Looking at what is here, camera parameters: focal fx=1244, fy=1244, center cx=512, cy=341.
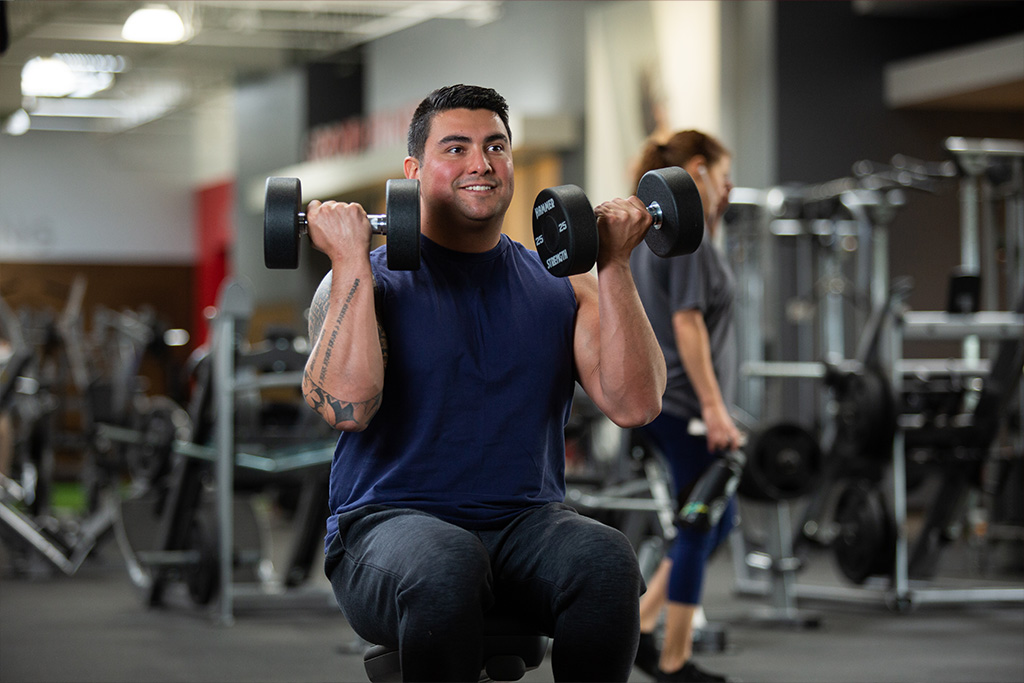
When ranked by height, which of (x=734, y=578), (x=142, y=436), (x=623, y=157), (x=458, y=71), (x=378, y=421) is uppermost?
(x=458, y=71)

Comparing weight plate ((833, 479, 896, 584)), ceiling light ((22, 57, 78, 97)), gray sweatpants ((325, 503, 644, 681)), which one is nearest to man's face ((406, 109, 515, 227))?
gray sweatpants ((325, 503, 644, 681))

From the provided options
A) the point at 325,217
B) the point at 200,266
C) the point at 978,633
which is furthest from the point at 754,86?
the point at 200,266

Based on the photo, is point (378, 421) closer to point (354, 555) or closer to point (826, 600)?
point (354, 555)

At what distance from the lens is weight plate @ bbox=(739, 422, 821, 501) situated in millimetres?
3920

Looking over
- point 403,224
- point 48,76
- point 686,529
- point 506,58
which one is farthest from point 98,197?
point 403,224

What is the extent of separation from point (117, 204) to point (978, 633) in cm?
1428

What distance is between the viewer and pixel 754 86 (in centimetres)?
766

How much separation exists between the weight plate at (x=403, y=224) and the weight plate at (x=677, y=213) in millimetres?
379

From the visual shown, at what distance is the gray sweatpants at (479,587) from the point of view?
1.61m

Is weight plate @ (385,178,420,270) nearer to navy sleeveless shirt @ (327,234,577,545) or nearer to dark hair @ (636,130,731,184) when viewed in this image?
navy sleeveless shirt @ (327,234,577,545)

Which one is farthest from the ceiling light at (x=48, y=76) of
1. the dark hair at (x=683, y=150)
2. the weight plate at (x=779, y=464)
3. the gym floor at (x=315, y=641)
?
the dark hair at (x=683, y=150)

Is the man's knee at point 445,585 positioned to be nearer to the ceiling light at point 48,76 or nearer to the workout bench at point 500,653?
the workout bench at point 500,653

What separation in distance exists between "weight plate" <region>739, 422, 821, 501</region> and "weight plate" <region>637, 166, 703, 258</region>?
6.98 feet

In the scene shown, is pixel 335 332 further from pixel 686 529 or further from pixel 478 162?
pixel 686 529
